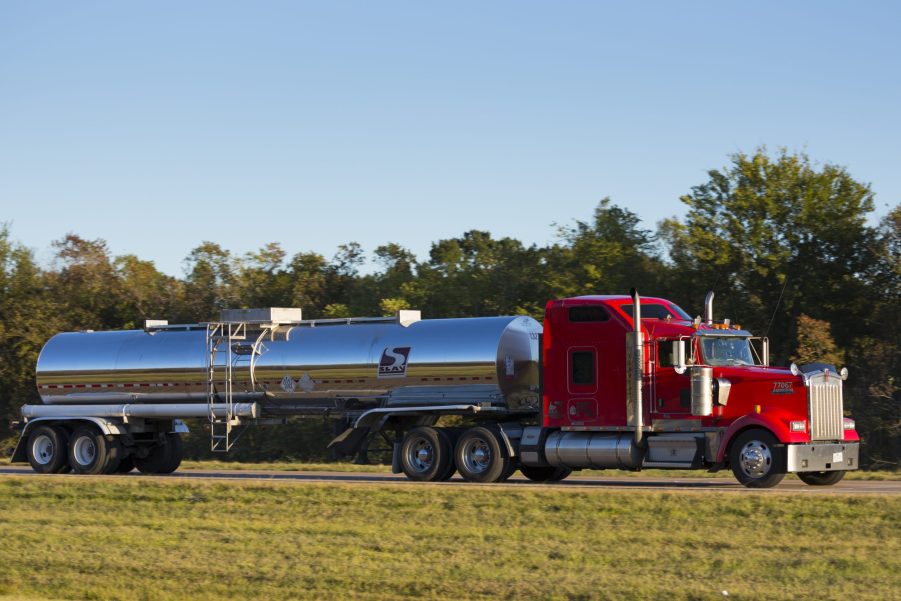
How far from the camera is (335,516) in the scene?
2156 cm

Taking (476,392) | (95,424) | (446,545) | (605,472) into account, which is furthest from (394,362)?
(446,545)

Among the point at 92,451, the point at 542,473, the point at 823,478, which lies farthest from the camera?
the point at 92,451

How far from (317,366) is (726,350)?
8.72m

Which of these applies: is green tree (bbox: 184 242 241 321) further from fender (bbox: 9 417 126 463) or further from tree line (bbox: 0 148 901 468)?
fender (bbox: 9 417 126 463)

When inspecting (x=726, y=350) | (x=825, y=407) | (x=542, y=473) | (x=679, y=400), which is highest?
(x=726, y=350)

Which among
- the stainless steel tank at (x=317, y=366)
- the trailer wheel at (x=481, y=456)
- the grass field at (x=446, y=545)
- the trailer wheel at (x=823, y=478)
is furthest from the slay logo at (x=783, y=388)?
the trailer wheel at (x=481, y=456)

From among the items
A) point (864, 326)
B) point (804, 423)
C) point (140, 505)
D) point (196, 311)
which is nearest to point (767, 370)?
point (804, 423)

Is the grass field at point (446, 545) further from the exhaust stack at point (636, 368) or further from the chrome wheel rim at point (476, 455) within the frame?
the exhaust stack at point (636, 368)

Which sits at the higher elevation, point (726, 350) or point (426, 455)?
point (726, 350)

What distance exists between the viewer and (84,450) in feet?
102

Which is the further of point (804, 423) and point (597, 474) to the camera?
point (597, 474)

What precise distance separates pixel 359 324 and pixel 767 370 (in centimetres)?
884

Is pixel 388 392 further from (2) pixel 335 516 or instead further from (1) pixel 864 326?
(1) pixel 864 326

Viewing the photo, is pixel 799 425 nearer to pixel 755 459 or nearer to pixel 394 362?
pixel 755 459
